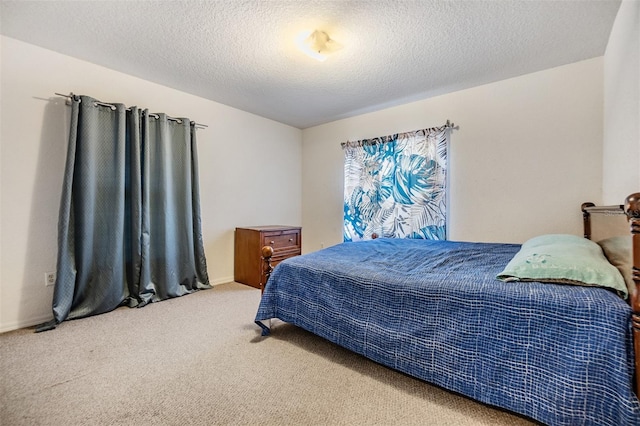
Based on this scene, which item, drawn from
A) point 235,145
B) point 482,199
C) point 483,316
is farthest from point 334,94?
point 483,316

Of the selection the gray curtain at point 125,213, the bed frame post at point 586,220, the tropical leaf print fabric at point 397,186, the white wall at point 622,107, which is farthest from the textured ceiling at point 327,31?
the bed frame post at point 586,220

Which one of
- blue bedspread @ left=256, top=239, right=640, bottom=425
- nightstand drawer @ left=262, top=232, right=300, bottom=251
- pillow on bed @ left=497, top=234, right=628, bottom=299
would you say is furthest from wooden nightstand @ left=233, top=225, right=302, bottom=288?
pillow on bed @ left=497, top=234, right=628, bottom=299

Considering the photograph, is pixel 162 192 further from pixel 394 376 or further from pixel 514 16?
pixel 514 16

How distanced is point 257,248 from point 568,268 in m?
2.85

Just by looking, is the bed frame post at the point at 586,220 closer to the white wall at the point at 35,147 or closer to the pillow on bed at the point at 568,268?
the pillow on bed at the point at 568,268

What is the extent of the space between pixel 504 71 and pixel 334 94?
1731mm

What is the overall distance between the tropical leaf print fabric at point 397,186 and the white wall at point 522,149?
0.16 m

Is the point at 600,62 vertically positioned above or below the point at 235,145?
above

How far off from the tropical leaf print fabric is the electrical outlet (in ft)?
10.4

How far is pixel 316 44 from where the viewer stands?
6.68 ft

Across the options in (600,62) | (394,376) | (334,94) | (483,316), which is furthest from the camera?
(334,94)

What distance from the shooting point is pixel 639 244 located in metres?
0.98

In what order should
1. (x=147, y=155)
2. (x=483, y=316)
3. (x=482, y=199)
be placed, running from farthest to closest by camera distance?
(x=482, y=199), (x=147, y=155), (x=483, y=316)

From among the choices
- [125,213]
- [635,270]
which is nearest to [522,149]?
[635,270]
